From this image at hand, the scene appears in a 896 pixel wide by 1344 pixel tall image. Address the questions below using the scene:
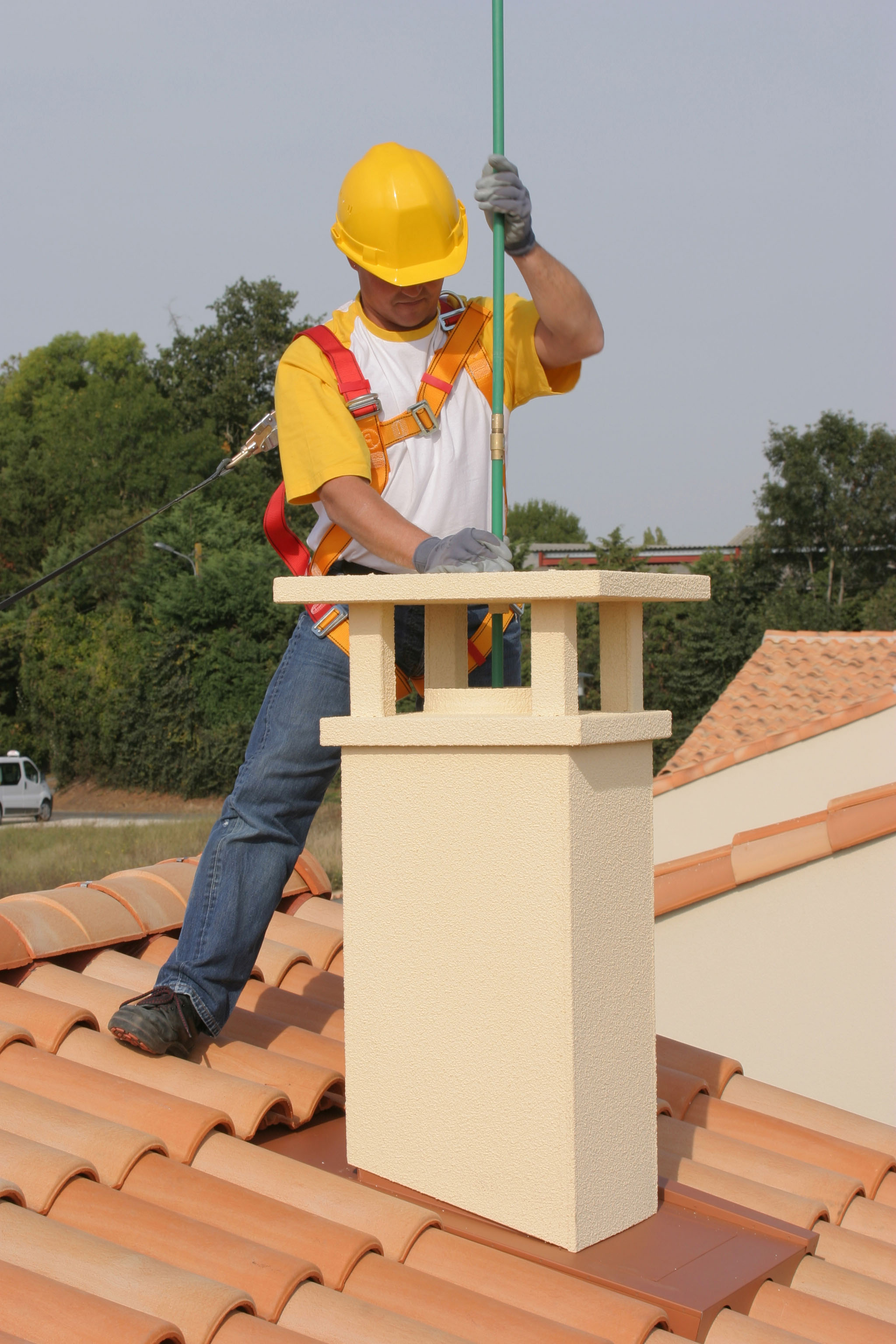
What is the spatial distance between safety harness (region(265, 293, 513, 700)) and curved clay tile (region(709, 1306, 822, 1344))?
127 centimetres

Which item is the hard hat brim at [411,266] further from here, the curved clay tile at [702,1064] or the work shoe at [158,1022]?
the curved clay tile at [702,1064]

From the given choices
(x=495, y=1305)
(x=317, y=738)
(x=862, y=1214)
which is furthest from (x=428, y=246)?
(x=862, y=1214)

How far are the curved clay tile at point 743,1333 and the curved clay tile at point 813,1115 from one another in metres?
1.06

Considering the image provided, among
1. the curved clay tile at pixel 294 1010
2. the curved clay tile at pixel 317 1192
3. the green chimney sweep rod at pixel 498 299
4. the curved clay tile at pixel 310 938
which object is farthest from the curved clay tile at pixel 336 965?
the green chimney sweep rod at pixel 498 299

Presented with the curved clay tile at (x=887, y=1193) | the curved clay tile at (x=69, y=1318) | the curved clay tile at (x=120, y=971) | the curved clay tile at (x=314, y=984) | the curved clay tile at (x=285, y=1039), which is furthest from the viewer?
the curved clay tile at (x=314, y=984)

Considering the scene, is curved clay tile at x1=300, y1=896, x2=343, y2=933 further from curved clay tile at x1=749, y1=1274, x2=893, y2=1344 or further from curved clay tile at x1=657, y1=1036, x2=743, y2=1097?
curved clay tile at x1=749, y1=1274, x2=893, y2=1344

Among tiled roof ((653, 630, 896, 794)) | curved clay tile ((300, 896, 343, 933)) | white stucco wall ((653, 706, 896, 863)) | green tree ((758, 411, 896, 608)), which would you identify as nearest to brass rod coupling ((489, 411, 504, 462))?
curved clay tile ((300, 896, 343, 933))

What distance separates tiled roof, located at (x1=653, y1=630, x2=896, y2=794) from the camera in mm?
14211

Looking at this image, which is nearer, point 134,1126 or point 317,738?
point 134,1126

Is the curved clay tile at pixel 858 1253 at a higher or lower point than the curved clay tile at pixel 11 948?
lower

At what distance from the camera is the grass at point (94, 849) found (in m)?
22.0

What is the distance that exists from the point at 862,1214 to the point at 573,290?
2015 millimetres

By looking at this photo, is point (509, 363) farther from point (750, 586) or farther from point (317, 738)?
point (750, 586)

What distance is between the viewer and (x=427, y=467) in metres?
2.77
